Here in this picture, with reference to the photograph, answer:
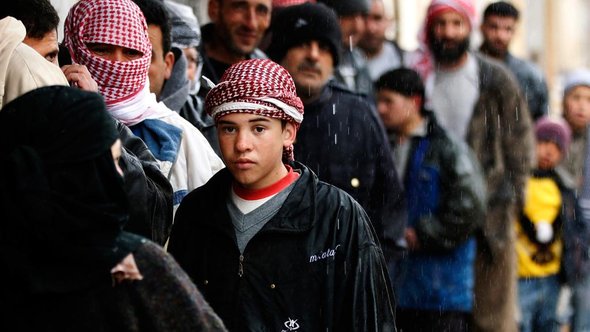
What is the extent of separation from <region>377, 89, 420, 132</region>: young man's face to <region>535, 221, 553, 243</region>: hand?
1831mm

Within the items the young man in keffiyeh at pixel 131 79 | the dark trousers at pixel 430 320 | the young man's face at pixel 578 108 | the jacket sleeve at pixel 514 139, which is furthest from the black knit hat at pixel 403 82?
the young man's face at pixel 578 108

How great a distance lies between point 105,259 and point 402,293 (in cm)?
530

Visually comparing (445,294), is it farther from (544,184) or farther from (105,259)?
(105,259)

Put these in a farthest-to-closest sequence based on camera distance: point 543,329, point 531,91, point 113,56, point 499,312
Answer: point 531,91
point 543,329
point 499,312
point 113,56

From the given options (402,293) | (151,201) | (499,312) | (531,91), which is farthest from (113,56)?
(531,91)

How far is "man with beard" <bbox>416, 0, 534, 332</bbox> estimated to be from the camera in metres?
10.2

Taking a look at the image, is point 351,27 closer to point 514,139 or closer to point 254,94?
point 514,139

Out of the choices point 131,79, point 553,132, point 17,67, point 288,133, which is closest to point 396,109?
point 553,132

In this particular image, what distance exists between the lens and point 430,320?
9.14 meters

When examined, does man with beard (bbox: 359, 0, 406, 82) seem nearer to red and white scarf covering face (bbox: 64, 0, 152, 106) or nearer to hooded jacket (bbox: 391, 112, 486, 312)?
hooded jacket (bbox: 391, 112, 486, 312)

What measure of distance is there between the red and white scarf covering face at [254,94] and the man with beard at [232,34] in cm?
285

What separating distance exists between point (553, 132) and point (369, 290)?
20.0 ft

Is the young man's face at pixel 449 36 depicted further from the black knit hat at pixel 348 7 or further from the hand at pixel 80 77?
the hand at pixel 80 77

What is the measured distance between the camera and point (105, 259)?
410 centimetres
